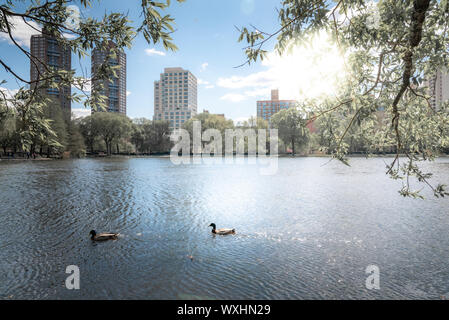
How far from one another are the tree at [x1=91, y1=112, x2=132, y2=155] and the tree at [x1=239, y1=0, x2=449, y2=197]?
8993 cm

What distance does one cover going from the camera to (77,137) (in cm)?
8125

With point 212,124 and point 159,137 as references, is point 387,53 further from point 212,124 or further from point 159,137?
point 159,137

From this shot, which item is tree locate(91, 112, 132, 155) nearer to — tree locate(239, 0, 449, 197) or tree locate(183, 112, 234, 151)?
tree locate(183, 112, 234, 151)

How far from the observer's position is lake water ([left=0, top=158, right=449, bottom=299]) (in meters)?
7.93

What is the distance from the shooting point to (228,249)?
10883mm

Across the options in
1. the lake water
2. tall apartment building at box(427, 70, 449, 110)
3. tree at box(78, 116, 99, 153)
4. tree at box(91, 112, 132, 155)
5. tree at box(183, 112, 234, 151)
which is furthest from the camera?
tree at box(183, 112, 234, 151)

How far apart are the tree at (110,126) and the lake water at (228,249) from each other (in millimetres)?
72833

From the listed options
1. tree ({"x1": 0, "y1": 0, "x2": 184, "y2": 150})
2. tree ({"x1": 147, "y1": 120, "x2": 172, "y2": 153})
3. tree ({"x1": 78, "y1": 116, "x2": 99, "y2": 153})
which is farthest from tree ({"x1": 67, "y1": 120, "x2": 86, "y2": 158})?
Answer: tree ({"x1": 0, "y1": 0, "x2": 184, "y2": 150})

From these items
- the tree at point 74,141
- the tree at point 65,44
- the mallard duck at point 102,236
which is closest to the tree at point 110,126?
the tree at point 74,141

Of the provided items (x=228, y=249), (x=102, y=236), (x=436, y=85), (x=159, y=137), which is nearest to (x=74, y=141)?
(x=159, y=137)

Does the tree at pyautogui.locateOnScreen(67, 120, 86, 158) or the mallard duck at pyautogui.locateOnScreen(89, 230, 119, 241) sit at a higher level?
the tree at pyautogui.locateOnScreen(67, 120, 86, 158)

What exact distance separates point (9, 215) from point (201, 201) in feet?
36.3

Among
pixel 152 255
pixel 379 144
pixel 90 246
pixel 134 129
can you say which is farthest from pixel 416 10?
pixel 134 129

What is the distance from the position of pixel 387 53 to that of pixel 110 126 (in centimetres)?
9244
